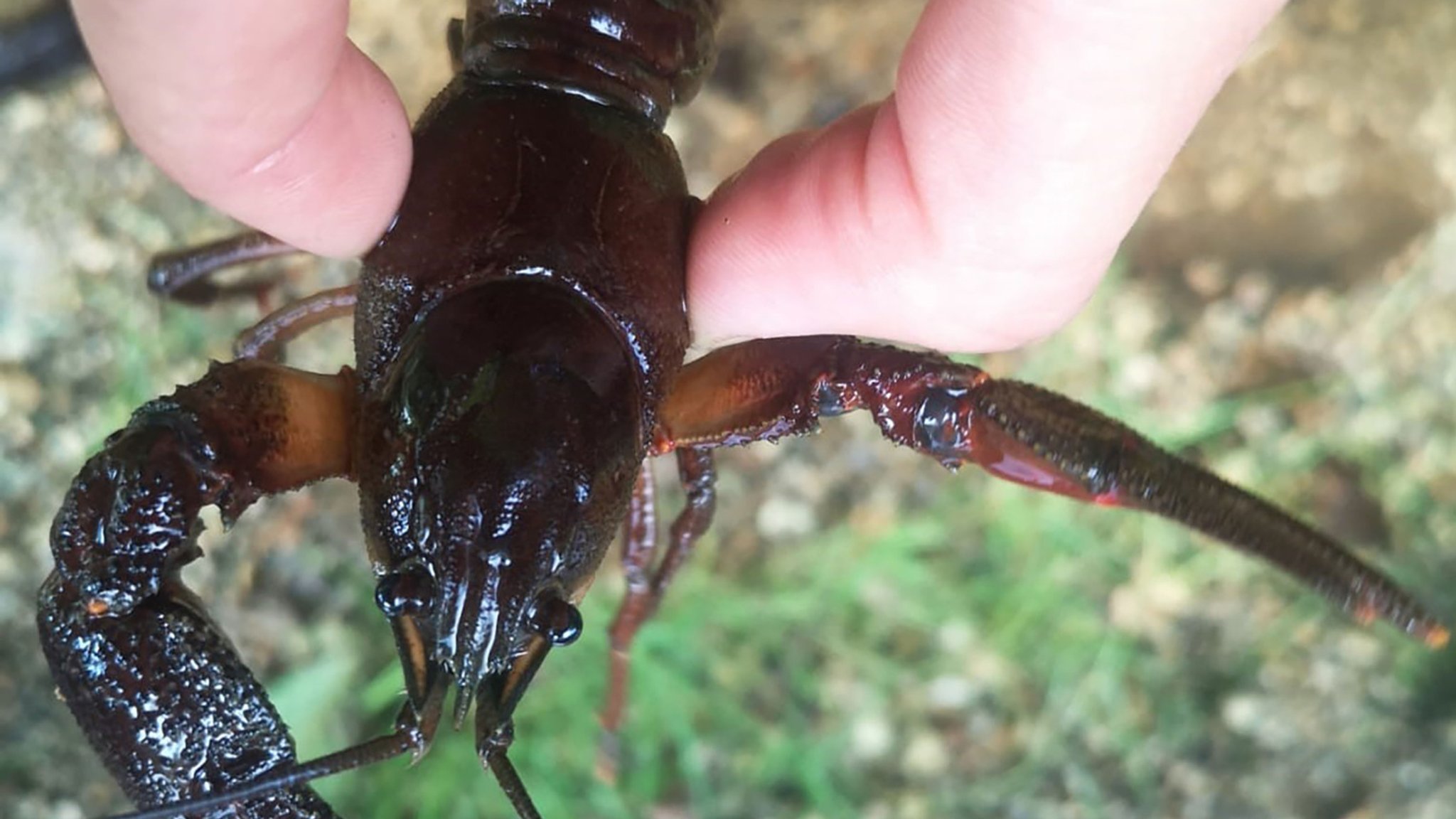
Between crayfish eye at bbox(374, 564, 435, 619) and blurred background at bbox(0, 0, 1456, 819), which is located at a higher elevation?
blurred background at bbox(0, 0, 1456, 819)

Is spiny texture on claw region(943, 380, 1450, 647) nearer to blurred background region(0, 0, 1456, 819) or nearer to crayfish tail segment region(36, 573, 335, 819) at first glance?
crayfish tail segment region(36, 573, 335, 819)

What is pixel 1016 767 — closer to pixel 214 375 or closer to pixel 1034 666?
pixel 1034 666

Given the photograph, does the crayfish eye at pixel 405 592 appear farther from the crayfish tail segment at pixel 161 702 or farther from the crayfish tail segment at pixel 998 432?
the crayfish tail segment at pixel 998 432

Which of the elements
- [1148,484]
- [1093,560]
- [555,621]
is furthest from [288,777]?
[1093,560]

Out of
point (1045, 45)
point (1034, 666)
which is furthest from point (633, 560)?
point (1045, 45)

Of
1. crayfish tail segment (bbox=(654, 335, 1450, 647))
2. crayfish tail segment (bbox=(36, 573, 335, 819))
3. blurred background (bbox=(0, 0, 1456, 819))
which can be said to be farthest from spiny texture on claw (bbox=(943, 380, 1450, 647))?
blurred background (bbox=(0, 0, 1456, 819))

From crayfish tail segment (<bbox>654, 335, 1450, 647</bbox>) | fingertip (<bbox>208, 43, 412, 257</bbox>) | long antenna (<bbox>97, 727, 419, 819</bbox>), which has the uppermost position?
fingertip (<bbox>208, 43, 412, 257</bbox>)

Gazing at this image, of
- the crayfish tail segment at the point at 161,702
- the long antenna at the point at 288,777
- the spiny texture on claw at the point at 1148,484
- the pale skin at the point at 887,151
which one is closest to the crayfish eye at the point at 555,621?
the long antenna at the point at 288,777

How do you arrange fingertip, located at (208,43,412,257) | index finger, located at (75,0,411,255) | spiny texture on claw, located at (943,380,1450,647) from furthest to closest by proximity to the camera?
spiny texture on claw, located at (943,380,1450,647)
fingertip, located at (208,43,412,257)
index finger, located at (75,0,411,255)
